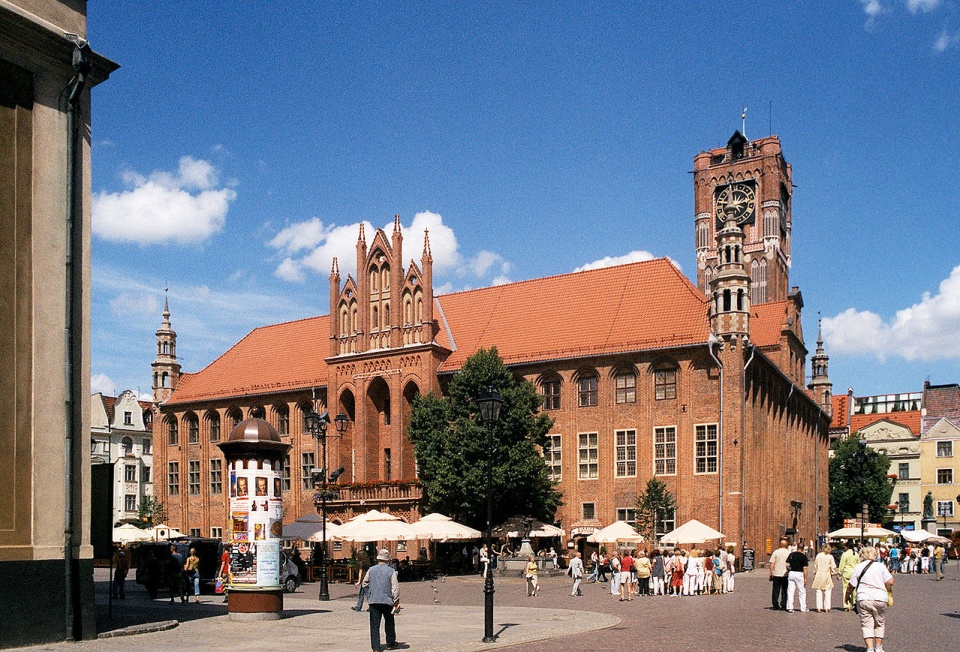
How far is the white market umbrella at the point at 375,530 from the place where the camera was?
3666 cm

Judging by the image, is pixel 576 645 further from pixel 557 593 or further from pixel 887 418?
pixel 887 418

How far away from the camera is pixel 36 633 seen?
662 inches

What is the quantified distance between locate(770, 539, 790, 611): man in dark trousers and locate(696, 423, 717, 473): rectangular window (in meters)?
22.0

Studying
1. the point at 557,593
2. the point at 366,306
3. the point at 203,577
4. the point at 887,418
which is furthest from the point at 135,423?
the point at 887,418

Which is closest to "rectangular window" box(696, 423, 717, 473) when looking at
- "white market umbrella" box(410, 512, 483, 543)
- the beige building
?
"white market umbrella" box(410, 512, 483, 543)

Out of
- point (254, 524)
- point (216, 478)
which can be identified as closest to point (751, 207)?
point (216, 478)

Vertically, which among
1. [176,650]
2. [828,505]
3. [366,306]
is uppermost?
[366,306]

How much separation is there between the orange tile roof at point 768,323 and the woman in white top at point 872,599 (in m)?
47.2

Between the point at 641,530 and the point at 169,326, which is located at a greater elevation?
the point at 169,326

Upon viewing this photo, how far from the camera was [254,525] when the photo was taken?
71.4ft

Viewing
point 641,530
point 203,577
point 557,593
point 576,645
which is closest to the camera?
point 576,645

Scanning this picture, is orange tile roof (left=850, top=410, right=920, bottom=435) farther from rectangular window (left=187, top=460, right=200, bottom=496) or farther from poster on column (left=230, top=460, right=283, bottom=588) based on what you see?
poster on column (left=230, top=460, right=283, bottom=588)

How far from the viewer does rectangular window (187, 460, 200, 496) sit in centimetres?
6506

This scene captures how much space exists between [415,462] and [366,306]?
9.27 metres
